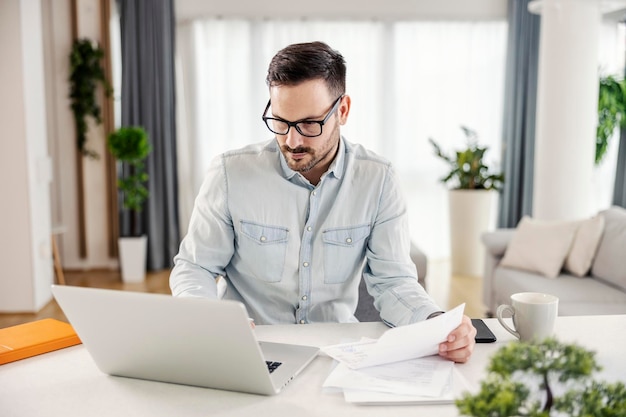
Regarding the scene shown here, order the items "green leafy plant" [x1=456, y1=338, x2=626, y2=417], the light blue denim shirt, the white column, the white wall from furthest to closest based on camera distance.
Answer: the white column
the white wall
the light blue denim shirt
"green leafy plant" [x1=456, y1=338, x2=626, y2=417]

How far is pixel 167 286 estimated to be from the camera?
5.20 metres

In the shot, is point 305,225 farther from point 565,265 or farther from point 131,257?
point 131,257

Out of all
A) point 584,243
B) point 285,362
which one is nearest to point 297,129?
point 285,362

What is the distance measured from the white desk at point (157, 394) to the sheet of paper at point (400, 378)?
0.11ft

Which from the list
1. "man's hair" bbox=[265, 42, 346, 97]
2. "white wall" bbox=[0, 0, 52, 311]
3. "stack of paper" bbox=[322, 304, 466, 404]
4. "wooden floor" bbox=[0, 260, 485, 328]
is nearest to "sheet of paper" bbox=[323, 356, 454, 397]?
"stack of paper" bbox=[322, 304, 466, 404]

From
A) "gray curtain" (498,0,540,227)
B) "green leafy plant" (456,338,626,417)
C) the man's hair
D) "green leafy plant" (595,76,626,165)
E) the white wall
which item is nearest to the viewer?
"green leafy plant" (456,338,626,417)

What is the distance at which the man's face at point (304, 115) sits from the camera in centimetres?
165

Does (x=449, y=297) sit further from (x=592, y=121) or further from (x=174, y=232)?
(x=174, y=232)

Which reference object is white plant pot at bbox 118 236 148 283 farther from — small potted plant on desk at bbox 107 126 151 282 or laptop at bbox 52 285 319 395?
laptop at bbox 52 285 319 395

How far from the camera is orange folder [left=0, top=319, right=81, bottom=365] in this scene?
1.39 m

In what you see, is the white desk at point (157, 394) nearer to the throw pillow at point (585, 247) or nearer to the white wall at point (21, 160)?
the throw pillow at point (585, 247)

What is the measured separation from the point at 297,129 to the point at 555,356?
99 cm

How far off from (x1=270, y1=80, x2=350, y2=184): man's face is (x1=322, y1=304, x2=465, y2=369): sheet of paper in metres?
0.53

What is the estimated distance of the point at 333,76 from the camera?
170 cm
